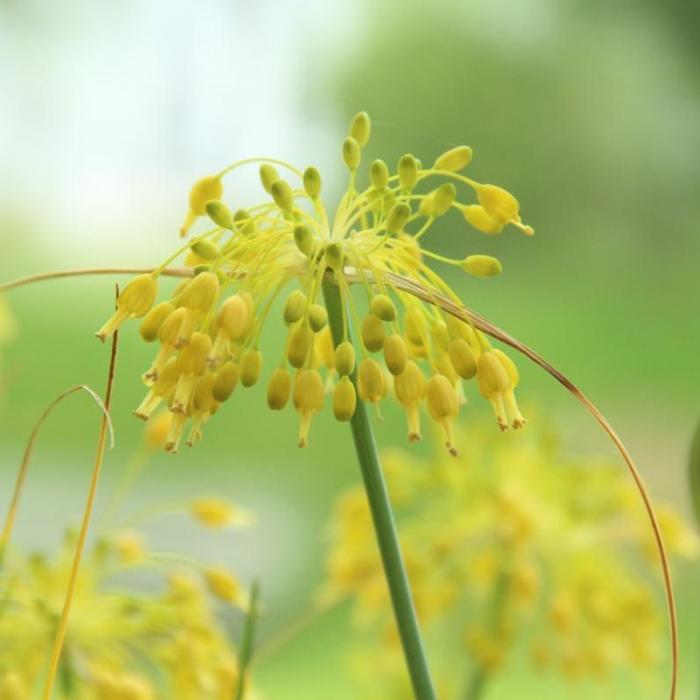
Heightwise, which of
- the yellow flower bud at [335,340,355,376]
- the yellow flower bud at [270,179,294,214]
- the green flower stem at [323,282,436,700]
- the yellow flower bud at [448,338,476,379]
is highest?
the yellow flower bud at [270,179,294,214]

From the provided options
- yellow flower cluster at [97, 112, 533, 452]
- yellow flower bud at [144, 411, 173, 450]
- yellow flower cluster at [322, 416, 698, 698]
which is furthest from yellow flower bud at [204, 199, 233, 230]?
yellow flower cluster at [322, 416, 698, 698]

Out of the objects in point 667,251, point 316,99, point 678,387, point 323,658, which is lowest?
point 323,658

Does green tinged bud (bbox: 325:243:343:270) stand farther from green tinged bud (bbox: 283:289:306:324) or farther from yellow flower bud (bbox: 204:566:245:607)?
yellow flower bud (bbox: 204:566:245:607)

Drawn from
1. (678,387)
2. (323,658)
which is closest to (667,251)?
(678,387)

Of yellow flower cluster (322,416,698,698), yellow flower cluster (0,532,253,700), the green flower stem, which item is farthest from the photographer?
yellow flower cluster (322,416,698,698)

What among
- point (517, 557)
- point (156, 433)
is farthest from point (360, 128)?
point (517, 557)

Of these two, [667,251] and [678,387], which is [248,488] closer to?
[678,387]

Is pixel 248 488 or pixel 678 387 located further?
pixel 678 387
